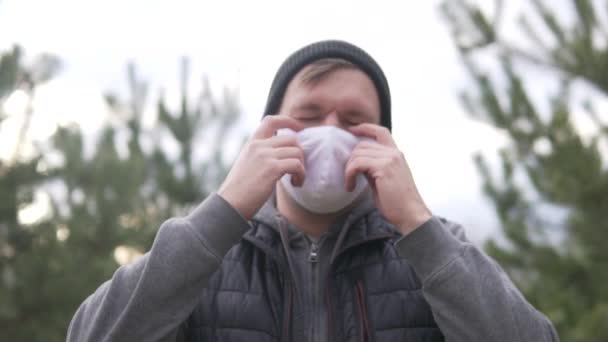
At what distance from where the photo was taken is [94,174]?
10039 mm

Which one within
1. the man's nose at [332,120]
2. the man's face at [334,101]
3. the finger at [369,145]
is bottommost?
the finger at [369,145]

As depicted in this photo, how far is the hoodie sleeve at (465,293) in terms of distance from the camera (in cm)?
117

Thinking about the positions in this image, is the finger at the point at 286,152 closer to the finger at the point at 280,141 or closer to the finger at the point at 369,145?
the finger at the point at 280,141

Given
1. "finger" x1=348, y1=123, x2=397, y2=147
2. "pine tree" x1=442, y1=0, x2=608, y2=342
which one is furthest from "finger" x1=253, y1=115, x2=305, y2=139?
"pine tree" x1=442, y1=0, x2=608, y2=342

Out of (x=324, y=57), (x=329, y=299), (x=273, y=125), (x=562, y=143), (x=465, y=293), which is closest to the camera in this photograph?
(x=465, y=293)

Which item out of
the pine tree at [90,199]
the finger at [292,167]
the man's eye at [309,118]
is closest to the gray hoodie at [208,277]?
the finger at [292,167]

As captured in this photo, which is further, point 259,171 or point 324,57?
point 324,57

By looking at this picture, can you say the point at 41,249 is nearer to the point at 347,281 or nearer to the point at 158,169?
the point at 158,169

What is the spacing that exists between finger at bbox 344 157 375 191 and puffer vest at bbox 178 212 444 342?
104mm

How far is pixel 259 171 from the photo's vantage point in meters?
1.29

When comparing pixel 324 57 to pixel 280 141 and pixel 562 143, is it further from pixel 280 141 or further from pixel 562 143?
pixel 562 143

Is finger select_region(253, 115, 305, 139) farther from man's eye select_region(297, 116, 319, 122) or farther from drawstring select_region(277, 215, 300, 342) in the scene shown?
drawstring select_region(277, 215, 300, 342)

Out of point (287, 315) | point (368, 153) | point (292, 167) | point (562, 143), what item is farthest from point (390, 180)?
point (562, 143)

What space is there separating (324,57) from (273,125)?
0.73ft
